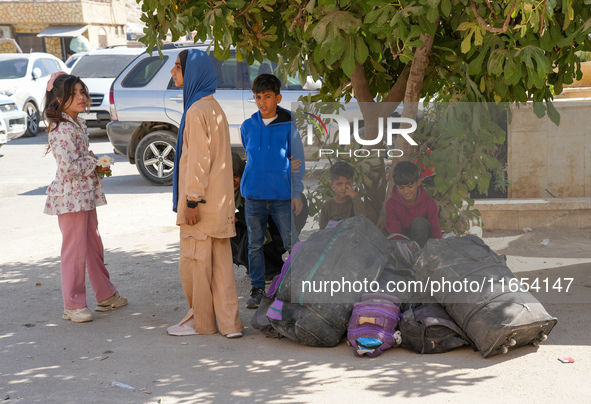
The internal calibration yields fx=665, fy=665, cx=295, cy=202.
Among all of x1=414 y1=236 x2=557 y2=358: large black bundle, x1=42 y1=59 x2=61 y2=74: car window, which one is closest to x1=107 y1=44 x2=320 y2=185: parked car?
x1=414 y1=236 x2=557 y2=358: large black bundle

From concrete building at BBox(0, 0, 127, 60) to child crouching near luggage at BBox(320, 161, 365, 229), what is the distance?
29.7m

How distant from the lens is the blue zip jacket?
525 centimetres

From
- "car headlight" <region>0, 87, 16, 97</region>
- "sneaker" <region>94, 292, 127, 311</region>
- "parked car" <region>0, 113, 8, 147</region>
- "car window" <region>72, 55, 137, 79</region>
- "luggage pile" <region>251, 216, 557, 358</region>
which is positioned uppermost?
"car window" <region>72, 55, 137, 79</region>

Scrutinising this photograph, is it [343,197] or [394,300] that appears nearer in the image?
[394,300]

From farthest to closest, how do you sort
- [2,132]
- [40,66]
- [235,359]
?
[40,66] → [2,132] → [235,359]

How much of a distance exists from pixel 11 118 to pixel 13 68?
13.3 ft

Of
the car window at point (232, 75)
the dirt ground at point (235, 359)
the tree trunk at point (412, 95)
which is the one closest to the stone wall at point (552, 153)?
the dirt ground at point (235, 359)

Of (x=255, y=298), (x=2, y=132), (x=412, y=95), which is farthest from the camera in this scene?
(x=2, y=132)

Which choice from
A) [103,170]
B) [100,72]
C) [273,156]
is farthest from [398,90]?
[100,72]

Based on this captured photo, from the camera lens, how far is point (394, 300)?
4.45m

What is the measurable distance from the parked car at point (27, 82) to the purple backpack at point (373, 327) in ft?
49.9

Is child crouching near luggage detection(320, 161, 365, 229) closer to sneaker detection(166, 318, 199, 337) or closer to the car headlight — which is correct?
sneaker detection(166, 318, 199, 337)

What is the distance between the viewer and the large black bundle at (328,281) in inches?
172

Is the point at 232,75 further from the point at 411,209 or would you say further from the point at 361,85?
the point at 411,209
